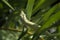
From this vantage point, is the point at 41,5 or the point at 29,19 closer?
the point at 29,19

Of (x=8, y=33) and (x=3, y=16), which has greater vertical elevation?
(x=3, y=16)

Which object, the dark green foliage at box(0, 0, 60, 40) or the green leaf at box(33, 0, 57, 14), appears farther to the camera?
the green leaf at box(33, 0, 57, 14)

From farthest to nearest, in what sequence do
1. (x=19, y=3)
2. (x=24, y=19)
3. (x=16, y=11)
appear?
(x=19, y=3) → (x=16, y=11) → (x=24, y=19)

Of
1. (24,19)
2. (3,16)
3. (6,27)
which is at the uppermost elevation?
(3,16)

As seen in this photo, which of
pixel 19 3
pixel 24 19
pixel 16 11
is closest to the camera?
pixel 24 19

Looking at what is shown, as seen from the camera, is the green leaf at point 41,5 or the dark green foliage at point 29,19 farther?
the green leaf at point 41,5

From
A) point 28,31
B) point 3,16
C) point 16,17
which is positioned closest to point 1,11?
point 3,16

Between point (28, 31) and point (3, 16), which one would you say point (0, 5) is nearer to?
point (3, 16)

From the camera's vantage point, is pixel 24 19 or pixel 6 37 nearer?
pixel 24 19

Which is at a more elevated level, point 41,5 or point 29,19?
point 41,5

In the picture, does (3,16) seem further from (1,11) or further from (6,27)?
(6,27)
